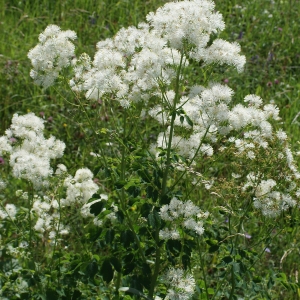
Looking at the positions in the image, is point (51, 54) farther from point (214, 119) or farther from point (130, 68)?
point (214, 119)

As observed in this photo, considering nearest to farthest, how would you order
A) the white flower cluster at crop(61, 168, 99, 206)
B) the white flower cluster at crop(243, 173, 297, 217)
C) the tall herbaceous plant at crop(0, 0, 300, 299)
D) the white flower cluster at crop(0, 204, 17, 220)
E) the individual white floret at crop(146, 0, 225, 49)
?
the individual white floret at crop(146, 0, 225, 49) → the tall herbaceous plant at crop(0, 0, 300, 299) → the white flower cluster at crop(243, 173, 297, 217) → the white flower cluster at crop(61, 168, 99, 206) → the white flower cluster at crop(0, 204, 17, 220)

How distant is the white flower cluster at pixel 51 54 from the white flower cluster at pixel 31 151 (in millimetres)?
278

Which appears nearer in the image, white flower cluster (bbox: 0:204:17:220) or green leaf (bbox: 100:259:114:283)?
green leaf (bbox: 100:259:114:283)

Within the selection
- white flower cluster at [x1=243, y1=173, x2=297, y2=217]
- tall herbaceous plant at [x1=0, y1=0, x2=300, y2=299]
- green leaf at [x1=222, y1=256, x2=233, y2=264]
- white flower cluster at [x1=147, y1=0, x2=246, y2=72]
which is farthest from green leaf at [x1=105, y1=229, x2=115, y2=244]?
white flower cluster at [x1=147, y1=0, x2=246, y2=72]

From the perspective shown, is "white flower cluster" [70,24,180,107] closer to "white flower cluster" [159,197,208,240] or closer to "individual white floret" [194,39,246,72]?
"individual white floret" [194,39,246,72]

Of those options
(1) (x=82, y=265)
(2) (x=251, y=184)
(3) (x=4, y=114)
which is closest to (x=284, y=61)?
(3) (x=4, y=114)

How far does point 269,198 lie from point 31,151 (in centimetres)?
113

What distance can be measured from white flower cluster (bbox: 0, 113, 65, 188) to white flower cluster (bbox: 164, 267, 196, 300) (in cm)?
72

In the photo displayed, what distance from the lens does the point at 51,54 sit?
2.73m

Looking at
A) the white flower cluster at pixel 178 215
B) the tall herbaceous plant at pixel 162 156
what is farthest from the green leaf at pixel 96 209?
the white flower cluster at pixel 178 215

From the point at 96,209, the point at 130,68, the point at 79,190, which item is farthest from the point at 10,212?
the point at 130,68

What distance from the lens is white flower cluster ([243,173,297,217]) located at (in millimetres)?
2705

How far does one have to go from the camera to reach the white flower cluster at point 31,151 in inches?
109

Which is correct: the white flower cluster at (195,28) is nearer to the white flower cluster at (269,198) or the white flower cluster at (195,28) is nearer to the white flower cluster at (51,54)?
the white flower cluster at (51,54)
